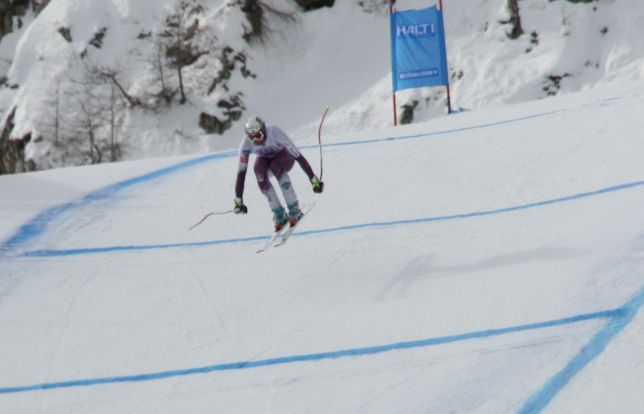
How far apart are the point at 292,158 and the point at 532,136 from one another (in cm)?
436

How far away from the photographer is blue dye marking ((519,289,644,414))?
467cm

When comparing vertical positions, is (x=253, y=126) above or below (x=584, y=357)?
above

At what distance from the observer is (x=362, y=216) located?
29.1ft

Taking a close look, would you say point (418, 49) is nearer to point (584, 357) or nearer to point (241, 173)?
point (241, 173)

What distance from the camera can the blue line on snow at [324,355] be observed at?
17.9 ft

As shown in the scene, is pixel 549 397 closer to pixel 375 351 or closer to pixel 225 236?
pixel 375 351

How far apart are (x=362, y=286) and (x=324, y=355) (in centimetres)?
131

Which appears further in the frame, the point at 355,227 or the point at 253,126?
the point at 355,227

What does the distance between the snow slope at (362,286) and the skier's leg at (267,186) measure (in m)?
0.47

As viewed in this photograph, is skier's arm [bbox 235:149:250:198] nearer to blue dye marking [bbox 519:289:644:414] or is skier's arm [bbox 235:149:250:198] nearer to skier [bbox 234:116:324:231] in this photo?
skier [bbox 234:116:324:231]

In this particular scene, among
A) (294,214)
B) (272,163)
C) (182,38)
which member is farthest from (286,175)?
(182,38)

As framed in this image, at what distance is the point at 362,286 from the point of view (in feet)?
23.1

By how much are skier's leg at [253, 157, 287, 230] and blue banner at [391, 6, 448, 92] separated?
705 centimetres

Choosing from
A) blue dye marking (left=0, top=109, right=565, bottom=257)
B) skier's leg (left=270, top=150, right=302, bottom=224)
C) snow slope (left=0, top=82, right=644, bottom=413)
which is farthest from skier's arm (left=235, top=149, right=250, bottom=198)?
blue dye marking (left=0, top=109, right=565, bottom=257)
